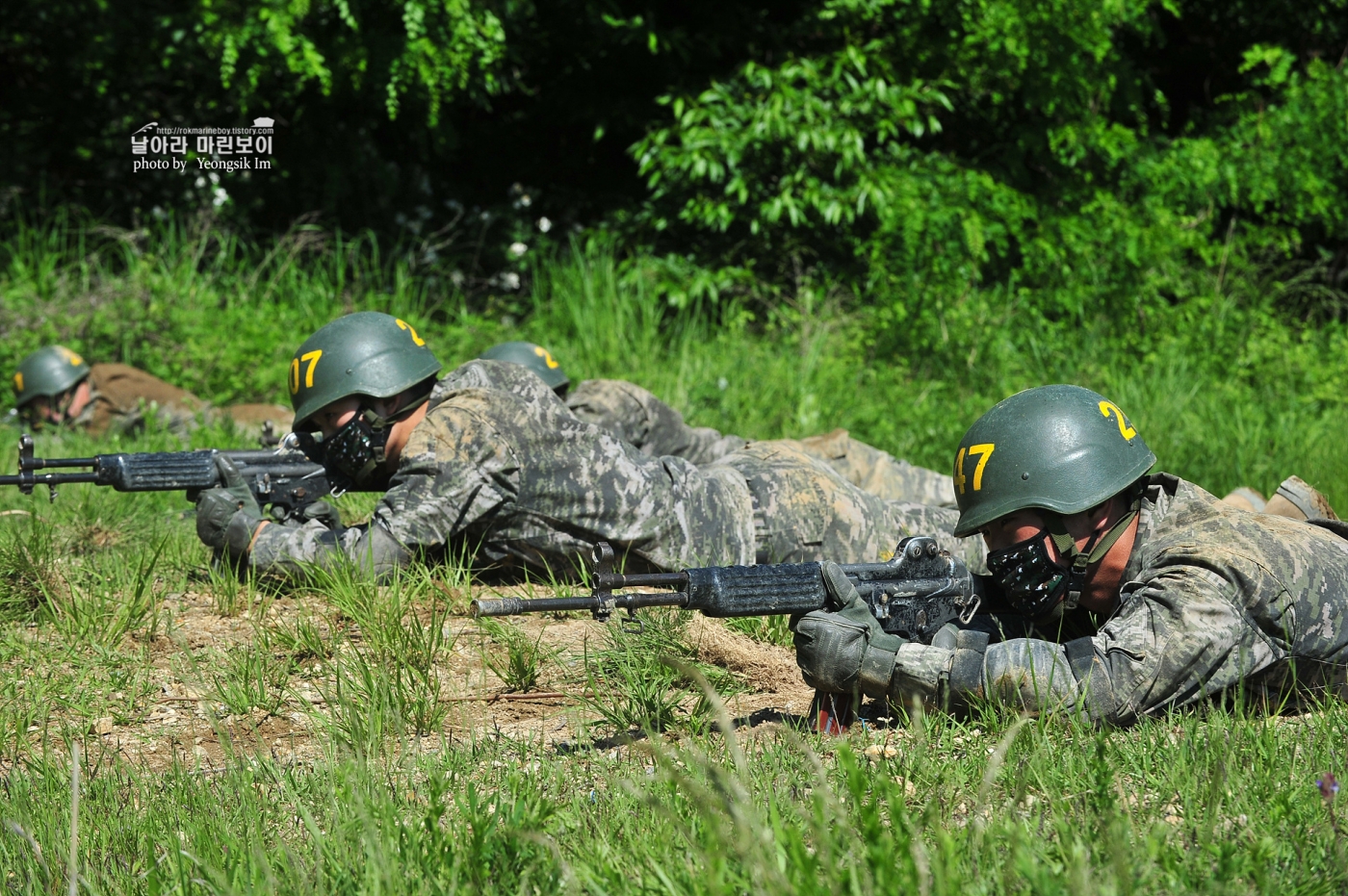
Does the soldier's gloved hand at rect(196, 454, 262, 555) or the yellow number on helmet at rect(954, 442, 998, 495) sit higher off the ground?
the yellow number on helmet at rect(954, 442, 998, 495)

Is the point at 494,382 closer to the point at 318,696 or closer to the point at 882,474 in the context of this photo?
the point at 318,696

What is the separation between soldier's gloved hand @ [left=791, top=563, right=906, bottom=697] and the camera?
3.19 meters

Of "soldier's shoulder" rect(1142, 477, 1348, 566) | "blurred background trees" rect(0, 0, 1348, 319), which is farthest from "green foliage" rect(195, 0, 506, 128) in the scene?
"soldier's shoulder" rect(1142, 477, 1348, 566)

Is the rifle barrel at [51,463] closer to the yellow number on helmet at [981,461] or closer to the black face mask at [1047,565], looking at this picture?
the yellow number on helmet at [981,461]

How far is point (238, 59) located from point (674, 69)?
12.0ft

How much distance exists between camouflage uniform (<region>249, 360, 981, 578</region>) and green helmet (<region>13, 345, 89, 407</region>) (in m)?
4.98

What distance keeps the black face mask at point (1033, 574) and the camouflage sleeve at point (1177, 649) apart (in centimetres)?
25

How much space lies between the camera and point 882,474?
20.5 feet

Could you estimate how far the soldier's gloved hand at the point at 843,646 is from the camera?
3.19m

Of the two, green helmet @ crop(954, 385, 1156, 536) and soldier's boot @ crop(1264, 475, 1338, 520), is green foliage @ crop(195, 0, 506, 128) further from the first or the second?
green helmet @ crop(954, 385, 1156, 536)

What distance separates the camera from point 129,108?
11.6 m

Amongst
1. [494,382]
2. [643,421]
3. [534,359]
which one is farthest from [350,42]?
[494,382]

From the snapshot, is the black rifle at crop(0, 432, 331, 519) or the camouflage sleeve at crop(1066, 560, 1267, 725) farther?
the black rifle at crop(0, 432, 331, 519)

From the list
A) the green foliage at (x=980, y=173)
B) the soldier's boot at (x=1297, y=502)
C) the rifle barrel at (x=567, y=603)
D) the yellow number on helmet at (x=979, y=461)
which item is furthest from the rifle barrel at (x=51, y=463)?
the green foliage at (x=980, y=173)
